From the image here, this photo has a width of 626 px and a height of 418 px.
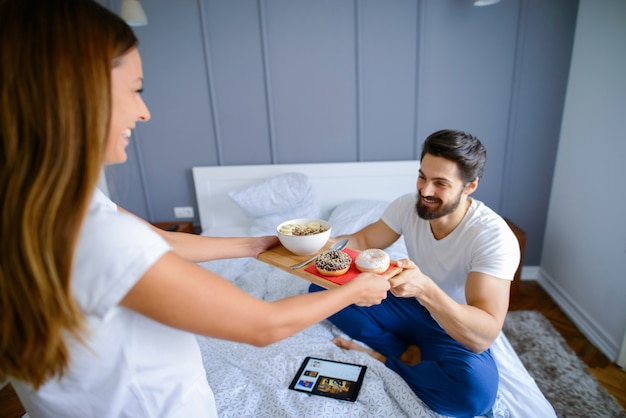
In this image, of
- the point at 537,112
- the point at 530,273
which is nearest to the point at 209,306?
the point at 537,112

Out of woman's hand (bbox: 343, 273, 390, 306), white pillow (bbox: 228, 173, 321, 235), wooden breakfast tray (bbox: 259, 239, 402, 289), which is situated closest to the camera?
woman's hand (bbox: 343, 273, 390, 306)

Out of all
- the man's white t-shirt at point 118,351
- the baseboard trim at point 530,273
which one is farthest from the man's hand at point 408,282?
the baseboard trim at point 530,273

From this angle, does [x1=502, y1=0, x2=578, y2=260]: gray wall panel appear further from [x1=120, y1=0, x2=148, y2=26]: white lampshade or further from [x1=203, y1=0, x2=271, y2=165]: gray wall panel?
[x1=120, y1=0, x2=148, y2=26]: white lampshade

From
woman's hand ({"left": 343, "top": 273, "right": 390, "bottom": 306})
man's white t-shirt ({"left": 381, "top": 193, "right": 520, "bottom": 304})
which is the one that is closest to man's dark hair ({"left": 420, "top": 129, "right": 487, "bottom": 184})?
man's white t-shirt ({"left": 381, "top": 193, "right": 520, "bottom": 304})

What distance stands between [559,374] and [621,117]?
148cm

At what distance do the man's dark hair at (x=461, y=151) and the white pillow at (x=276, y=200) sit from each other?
128 centimetres

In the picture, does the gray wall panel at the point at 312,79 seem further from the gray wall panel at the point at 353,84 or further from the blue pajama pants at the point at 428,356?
the blue pajama pants at the point at 428,356

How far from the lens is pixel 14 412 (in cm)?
181

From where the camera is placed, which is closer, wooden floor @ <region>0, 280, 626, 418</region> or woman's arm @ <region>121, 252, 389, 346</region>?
woman's arm @ <region>121, 252, 389, 346</region>

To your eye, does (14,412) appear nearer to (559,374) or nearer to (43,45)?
(43,45)

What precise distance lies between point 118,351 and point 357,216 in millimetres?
1889

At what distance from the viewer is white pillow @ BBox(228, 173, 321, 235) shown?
2.54m

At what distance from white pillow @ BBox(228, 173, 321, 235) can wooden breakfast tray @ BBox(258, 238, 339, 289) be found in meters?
1.21

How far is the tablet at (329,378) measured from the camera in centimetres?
120
